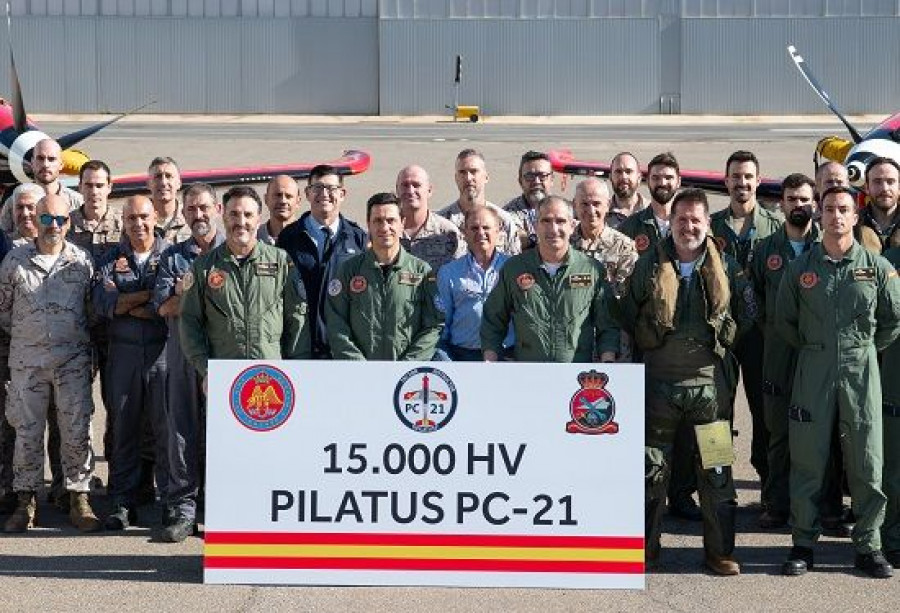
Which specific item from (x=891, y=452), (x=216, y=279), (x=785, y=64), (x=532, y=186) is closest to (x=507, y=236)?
(x=532, y=186)

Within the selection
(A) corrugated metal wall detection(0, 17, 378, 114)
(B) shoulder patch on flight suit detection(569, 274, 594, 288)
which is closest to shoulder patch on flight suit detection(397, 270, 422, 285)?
(B) shoulder patch on flight suit detection(569, 274, 594, 288)

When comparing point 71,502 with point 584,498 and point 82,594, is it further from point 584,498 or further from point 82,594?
point 584,498

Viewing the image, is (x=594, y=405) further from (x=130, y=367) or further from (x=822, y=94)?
(x=822, y=94)

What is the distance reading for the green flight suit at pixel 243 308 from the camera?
7316 millimetres

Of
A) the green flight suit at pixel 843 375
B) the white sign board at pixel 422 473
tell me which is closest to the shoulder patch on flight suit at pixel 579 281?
the white sign board at pixel 422 473

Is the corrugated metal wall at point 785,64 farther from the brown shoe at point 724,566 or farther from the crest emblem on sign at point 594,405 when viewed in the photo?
the crest emblem on sign at point 594,405

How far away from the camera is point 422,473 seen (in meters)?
6.94

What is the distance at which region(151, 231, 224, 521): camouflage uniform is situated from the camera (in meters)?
7.85

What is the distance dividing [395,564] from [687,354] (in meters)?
1.75

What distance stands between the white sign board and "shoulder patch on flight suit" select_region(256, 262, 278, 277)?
1.94 ft

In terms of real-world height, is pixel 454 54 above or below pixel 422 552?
above

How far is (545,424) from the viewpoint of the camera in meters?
6.94

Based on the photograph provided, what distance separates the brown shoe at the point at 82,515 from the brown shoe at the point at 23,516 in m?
0.22

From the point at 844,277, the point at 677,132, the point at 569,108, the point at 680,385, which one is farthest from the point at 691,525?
the point at 569,108
